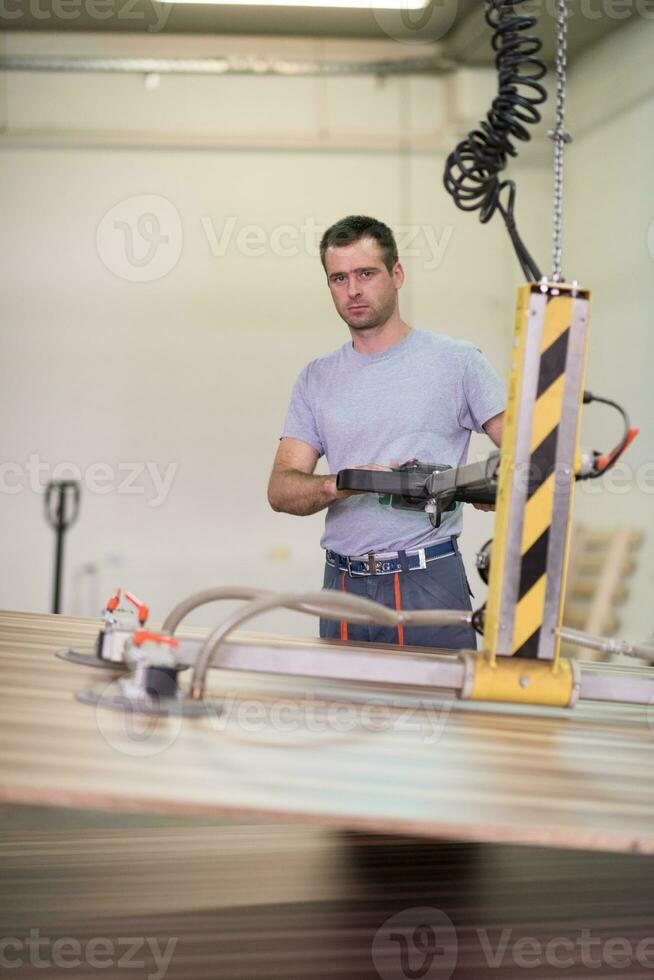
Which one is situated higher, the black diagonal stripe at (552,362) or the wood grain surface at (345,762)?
the black diagonal stripe at (552,362)

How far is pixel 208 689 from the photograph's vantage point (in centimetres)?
116

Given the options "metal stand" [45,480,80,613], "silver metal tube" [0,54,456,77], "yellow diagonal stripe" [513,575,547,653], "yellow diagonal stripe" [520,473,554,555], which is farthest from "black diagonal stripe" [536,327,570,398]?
"silver metal tube" [0,54,456,77]

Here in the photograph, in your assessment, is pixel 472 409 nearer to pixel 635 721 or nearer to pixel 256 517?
pixel 635 721

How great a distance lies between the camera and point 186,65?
5.73 meters

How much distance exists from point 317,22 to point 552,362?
201 inches

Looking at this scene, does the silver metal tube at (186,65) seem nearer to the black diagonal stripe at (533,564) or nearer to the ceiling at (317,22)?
the ceiling at (317,22)

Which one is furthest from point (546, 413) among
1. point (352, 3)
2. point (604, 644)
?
point (352, 3)

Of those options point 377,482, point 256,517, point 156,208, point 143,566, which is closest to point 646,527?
point 256,517

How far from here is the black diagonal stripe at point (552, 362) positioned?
1171 millimetres

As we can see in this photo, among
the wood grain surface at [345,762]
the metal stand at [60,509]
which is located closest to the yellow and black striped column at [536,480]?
the wood grain surface at [345,762]

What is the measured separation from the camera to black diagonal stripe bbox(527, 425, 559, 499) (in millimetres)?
1155

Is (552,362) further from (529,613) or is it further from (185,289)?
(185,289)

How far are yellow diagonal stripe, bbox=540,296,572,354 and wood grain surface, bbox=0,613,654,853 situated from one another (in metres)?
→ 0.44

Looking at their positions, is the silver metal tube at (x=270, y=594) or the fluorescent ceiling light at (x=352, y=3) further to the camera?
the fluorescent ceiling light at (x=352, y=3)
